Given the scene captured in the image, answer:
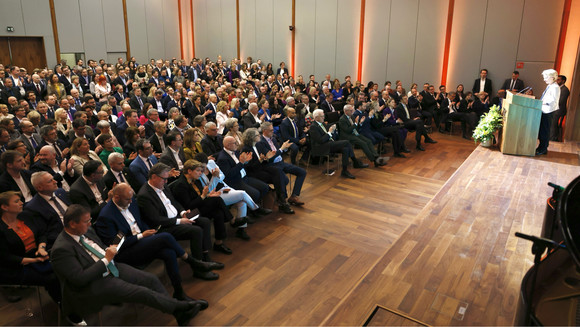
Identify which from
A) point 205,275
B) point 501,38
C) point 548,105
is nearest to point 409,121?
point 548,105

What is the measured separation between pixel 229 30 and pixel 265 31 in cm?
194

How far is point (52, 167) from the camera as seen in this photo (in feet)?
14.5

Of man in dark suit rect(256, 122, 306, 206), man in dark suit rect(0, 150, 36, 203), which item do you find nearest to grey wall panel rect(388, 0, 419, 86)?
man in dark suit rect(256, 122, 306, 206)

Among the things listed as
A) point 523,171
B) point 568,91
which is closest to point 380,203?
point 523,171

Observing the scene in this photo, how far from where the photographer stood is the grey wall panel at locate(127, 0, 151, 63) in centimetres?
1554

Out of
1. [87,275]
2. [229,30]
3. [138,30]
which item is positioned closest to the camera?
[87,275]

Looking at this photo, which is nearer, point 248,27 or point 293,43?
point 293,43

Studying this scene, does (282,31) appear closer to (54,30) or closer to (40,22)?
(54,30)

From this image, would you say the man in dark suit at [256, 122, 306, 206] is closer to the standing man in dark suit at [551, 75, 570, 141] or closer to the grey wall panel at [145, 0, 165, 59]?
the standing man in dark suit at [551, 75, 570, 141]

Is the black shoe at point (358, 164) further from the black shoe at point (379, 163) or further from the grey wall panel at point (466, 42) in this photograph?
the grey wall panel at point (466, 42)

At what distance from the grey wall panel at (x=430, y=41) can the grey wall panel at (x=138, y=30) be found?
10660 millimetres

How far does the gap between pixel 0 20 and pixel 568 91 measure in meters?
15.5

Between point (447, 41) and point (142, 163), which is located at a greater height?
point (447, 41)

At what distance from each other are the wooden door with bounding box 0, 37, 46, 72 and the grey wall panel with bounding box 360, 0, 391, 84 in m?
10.8
